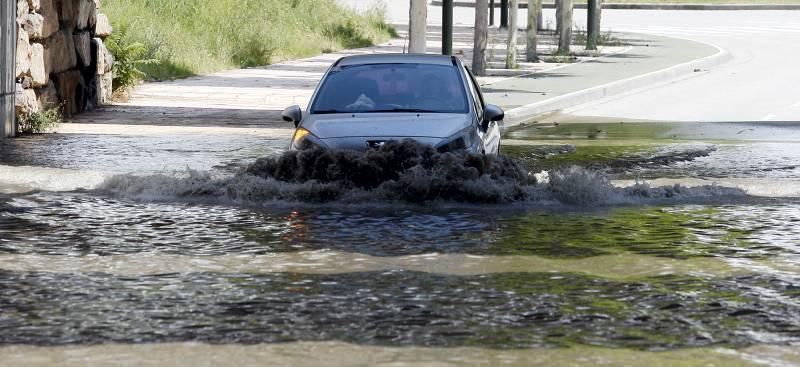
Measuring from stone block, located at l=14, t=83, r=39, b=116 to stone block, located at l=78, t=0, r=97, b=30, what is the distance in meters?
2.75

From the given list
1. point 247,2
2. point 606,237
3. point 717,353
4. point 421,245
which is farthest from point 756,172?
point 247,2

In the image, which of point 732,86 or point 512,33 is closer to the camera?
point 732,86

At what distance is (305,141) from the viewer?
13133 millimetres

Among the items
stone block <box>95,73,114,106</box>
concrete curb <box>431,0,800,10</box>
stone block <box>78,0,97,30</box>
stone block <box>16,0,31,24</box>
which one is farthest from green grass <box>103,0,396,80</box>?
concrete curb <box>431,0,800,10</box>

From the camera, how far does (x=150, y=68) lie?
1162 inches

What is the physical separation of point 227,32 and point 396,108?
71.9ft

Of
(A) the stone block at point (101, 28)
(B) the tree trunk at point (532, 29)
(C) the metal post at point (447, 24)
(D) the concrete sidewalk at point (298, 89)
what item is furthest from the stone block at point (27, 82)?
(B) the tree trunk at point (532, 29)

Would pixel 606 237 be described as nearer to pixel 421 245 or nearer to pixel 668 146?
pixel 421 245

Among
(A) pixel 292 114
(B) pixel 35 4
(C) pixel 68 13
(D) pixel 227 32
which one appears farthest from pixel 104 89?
(D) pixel 227 32

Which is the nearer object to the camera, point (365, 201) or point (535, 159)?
point (365, 201)

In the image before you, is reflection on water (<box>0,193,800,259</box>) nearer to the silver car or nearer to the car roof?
the silver car

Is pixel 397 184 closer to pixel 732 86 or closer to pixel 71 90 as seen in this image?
pixel 71 90

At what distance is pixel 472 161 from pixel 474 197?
0.30m

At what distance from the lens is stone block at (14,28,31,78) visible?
18.9 metres
